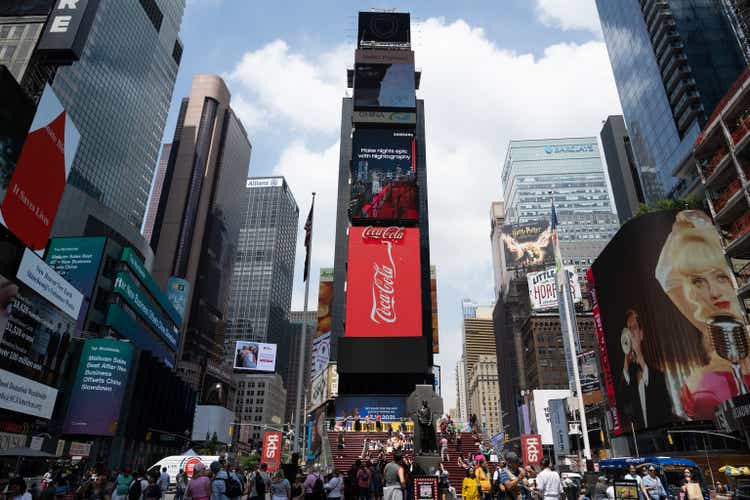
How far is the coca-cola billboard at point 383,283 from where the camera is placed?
2152 inches

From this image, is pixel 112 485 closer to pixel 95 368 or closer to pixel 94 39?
pixel 95 368

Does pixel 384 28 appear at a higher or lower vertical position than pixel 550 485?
higher

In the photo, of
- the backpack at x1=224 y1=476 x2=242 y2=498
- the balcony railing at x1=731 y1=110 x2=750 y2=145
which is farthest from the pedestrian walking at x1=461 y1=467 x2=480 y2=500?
the balcony railing at x1=731 y1=110 x2=750 y2=145

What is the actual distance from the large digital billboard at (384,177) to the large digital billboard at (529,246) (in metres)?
57.4

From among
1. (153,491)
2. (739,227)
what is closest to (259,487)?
(153,491)

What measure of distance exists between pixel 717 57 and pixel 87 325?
84345 millimetres

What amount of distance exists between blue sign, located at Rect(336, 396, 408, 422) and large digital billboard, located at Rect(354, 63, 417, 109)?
40957 millimetres

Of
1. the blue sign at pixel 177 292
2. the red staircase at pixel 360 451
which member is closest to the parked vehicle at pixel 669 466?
the red staircase at pixel 360 451

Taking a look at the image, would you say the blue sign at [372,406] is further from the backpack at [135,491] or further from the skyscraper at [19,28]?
the skyscraper at [19,28]

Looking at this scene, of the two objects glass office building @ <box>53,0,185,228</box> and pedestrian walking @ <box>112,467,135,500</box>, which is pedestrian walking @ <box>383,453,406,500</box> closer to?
pedestrian walking @ <box>112,467,135,500</box>

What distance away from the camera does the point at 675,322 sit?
129 feet

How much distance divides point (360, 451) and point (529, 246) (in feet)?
288

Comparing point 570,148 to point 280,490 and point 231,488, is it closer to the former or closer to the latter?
point 280,490

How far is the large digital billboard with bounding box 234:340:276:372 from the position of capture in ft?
387
